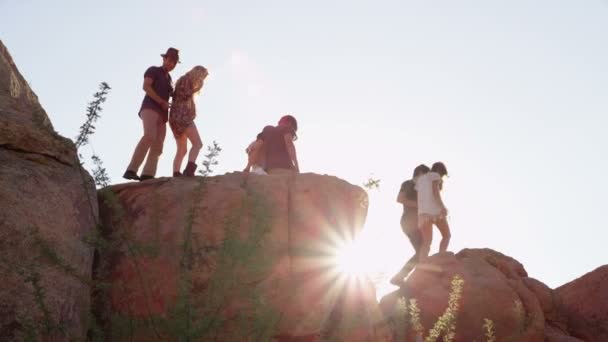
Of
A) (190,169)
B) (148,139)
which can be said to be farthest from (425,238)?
(148,139)

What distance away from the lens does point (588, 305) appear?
11.8 m

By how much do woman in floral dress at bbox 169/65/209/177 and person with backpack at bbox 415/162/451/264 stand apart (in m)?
3.55

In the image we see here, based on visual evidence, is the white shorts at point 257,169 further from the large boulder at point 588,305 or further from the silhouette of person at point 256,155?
the large boulder at point 588,305

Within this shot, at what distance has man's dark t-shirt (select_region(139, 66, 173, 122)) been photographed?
721cm

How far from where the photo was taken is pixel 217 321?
3887 mm

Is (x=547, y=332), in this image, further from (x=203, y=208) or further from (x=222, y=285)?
(x=222, y=285)

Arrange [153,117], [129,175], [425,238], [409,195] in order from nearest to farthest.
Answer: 1. [129,175]
2. [153,117]
3. [425,238]
4. [409,195]

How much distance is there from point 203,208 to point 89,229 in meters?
1.17

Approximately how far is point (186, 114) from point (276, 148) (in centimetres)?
139

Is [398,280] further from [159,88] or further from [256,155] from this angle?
[159,88]

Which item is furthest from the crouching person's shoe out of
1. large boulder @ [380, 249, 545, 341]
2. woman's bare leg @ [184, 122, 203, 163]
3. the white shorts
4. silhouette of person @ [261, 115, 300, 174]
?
large boulder @ [380, 249, 545, 341]

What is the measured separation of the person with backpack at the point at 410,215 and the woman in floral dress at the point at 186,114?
371 cm

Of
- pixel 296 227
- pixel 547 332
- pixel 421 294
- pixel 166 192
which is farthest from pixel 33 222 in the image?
pixel 547 332

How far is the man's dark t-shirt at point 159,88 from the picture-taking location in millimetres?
7215
